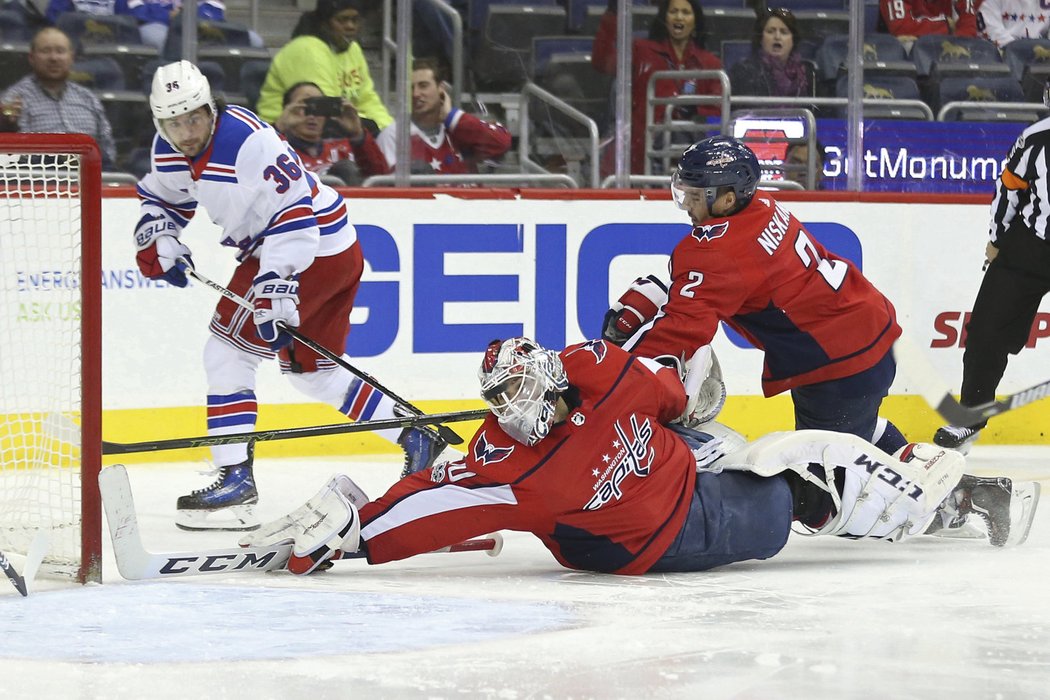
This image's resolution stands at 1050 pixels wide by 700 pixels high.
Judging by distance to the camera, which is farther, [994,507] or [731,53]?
[731,53]

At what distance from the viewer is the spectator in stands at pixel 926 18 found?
242 inches

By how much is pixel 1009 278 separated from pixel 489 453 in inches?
94.8

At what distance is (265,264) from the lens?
164 inches

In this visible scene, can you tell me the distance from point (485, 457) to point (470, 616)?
363 mm

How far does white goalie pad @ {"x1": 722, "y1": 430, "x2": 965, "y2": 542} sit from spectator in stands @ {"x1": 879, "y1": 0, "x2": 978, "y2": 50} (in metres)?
2.92

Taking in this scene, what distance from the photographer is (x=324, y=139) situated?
5.54 metres

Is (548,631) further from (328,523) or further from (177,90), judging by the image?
(177,90)

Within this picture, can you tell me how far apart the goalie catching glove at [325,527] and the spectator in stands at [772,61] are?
10.1 feet

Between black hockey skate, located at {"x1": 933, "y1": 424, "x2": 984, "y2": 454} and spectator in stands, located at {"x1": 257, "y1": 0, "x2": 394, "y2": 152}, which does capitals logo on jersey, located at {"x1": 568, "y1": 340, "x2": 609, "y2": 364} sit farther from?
spectator in stands, located at {"x1": 257, "y1": 0, "x2": 394, "y2": 152}

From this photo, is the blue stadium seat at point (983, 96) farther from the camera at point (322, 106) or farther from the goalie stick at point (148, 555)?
the goalie stick at point (148, 555)

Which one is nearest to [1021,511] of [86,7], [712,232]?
[712,232]

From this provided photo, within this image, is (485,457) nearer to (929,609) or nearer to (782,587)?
(782,587)

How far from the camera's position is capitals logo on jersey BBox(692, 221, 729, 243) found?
3752 mm

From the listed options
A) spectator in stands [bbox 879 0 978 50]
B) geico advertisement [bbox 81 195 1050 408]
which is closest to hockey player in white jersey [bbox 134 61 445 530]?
geico advertisement [bbox 81 195 1050 408]
